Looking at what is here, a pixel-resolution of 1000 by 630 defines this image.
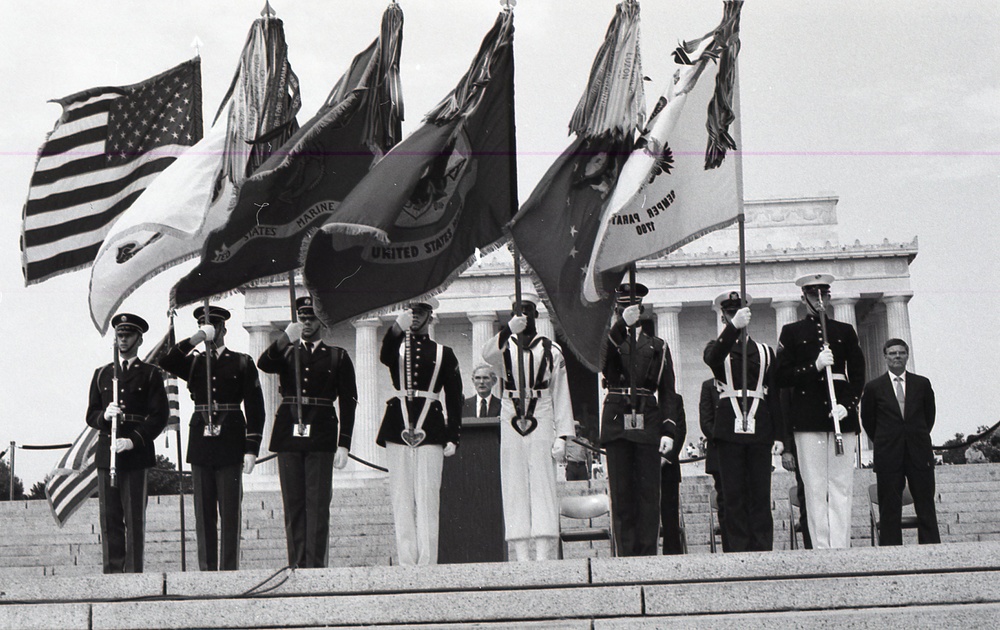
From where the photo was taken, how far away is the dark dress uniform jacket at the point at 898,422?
37.7ft

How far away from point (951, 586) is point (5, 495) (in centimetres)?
3278

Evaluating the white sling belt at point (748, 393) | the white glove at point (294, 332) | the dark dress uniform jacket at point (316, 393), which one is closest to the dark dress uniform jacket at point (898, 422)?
the white sling belt at point (748, 393)

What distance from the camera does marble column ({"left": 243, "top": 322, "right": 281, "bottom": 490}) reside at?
43.9 meters

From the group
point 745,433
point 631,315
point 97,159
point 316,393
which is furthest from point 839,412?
point 97,159

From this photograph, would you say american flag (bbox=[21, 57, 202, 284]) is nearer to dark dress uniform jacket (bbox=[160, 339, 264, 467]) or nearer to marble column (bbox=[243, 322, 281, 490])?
dark dress uniform jacket (bbox=[160, 339, 264, 467])

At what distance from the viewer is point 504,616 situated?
815 cm

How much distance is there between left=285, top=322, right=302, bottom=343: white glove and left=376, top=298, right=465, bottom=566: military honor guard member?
0.70 metres

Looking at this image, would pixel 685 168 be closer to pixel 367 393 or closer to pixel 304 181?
pixel 304 181

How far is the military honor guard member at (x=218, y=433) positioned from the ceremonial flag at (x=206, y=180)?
737 mm

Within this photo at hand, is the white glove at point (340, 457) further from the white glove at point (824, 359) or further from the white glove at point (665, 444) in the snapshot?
the white glove at point (824, 359)

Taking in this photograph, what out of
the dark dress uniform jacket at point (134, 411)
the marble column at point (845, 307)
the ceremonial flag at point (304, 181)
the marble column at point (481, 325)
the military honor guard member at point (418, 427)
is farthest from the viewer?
the marble column at point (481, 325)

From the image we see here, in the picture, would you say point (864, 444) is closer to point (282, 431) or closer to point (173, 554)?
point (173, 554)

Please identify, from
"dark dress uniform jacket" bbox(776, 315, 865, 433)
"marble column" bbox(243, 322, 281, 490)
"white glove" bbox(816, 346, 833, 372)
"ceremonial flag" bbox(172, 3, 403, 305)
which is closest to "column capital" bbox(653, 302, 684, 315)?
"marble column" bbox(243, 322, 281, 490)

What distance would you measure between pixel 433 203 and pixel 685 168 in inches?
77.4
